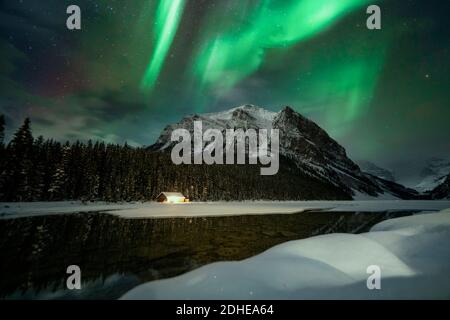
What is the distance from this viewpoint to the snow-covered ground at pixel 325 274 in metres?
8.66

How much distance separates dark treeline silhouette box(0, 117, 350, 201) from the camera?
53.7m

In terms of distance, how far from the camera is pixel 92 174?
70438 mm

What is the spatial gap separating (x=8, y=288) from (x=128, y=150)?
88118 mm

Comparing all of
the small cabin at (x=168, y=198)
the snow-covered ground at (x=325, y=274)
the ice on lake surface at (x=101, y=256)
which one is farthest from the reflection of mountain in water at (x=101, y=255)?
the small cabin at (x=168, y=198)

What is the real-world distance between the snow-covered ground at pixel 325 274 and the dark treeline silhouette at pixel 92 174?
58.2m

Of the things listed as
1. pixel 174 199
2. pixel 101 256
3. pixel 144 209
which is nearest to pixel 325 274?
pixel 101 256

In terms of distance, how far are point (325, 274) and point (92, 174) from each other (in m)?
72.1

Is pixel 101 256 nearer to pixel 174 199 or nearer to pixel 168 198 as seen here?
pixel 168 198

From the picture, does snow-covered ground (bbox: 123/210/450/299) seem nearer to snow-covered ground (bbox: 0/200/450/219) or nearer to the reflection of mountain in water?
the reflection of mountain in water

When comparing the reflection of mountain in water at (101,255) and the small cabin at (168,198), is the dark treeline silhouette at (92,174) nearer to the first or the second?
the small cabin at (168,198)

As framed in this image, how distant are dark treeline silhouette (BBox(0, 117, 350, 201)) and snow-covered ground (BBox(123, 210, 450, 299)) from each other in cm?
5822

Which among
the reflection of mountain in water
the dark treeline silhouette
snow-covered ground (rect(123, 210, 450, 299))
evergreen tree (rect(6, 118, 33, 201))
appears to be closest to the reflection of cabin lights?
the dark treeline silhouette
